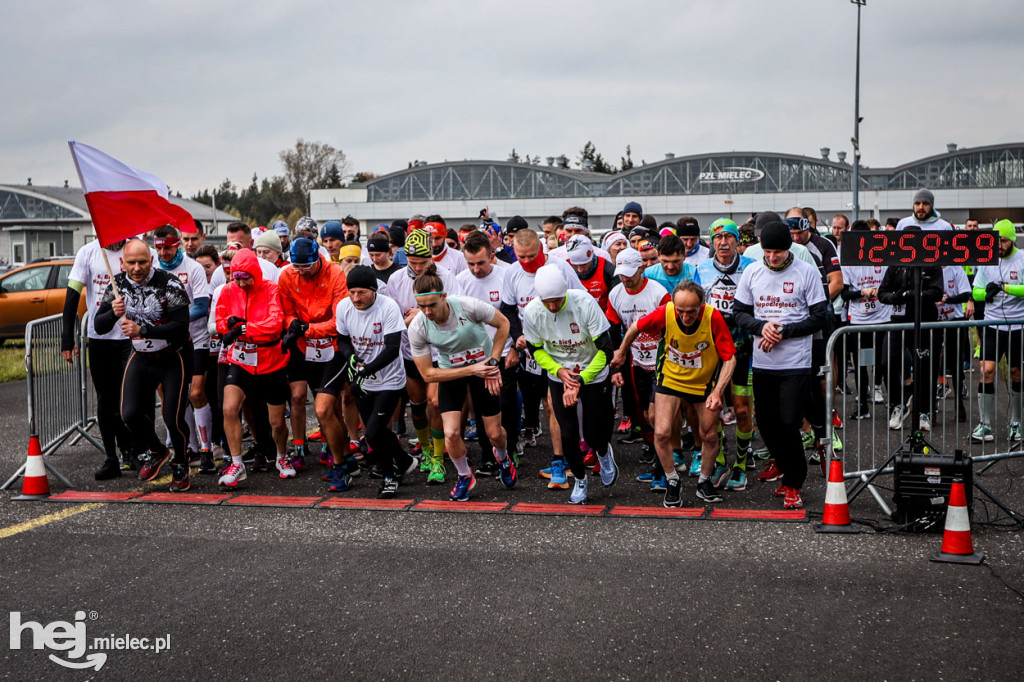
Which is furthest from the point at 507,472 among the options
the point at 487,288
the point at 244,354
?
the point at 244,354

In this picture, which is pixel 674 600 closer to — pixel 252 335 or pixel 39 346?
pixel 252 335

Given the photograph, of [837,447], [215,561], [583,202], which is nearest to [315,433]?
[215,561]

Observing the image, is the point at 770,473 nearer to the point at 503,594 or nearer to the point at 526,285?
the point at 526,285

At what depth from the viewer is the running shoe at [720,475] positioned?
26.7ft

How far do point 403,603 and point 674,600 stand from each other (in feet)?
4.83

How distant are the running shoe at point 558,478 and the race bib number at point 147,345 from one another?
349 cm

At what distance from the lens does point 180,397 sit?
8.54 m

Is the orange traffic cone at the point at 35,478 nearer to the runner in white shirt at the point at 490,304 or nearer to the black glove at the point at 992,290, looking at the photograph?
the runner in white shirt at the point at 490,304

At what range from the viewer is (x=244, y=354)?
857 centimetres

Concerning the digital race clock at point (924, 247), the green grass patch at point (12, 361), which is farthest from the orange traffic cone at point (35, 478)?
the green grass patch at point (12, 361)

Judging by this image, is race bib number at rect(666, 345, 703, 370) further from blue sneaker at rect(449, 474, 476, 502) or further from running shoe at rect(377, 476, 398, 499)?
running shoe at rect(377, 476, 398, 499)

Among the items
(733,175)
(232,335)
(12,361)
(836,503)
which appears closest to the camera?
(836,503)

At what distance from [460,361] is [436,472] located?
1.19 meters

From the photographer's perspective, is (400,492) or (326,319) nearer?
(400,492)
